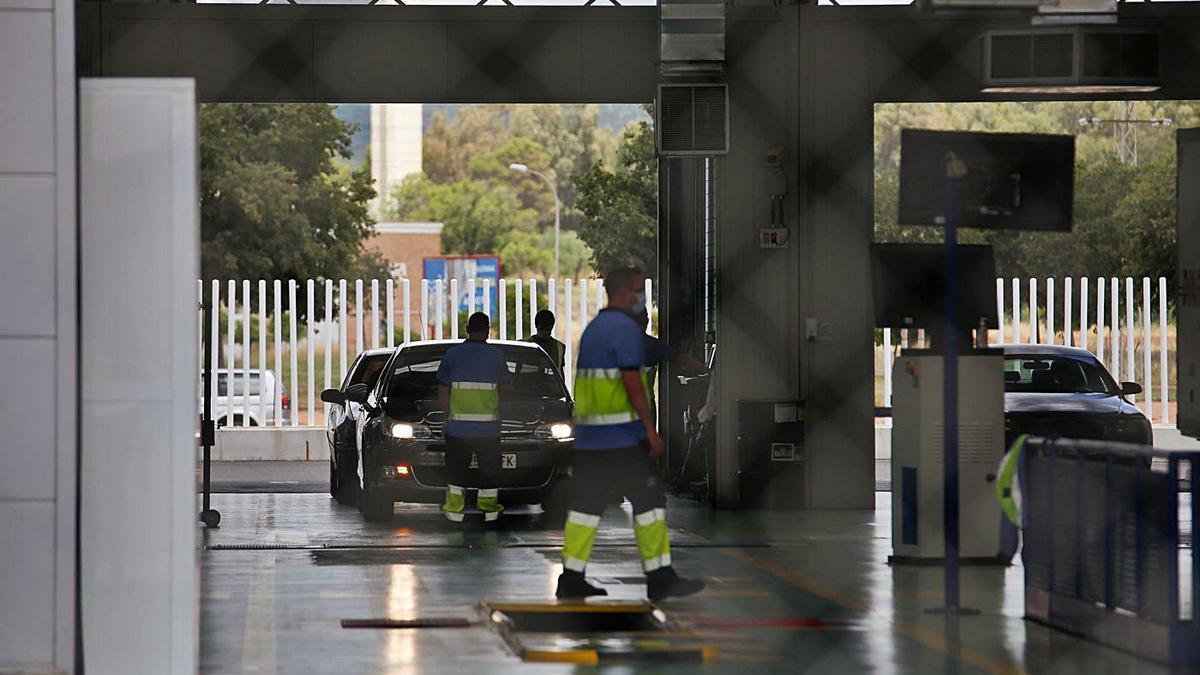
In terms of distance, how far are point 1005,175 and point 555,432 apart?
→ 14.9 feet

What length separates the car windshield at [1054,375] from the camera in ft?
41.0

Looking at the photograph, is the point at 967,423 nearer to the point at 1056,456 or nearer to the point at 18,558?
the point at 1056,456

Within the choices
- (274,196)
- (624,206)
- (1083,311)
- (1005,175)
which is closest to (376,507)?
(1005,175)

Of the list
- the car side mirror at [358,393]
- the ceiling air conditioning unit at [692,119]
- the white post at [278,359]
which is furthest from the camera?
the white post at [278,359]

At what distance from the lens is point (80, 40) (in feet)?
15.3

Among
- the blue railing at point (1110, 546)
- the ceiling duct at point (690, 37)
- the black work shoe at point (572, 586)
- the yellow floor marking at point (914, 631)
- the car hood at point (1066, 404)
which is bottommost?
the yellow floor marking at point (914, 631)

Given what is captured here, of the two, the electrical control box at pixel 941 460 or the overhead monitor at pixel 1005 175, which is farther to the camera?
the electrical control box at pixel 941 460

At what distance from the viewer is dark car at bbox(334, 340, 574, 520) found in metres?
10.7

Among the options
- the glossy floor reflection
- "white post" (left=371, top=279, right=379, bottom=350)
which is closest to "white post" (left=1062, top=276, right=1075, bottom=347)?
the glossy floor reflection

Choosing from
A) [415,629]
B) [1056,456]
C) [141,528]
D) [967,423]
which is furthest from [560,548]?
[141,528]

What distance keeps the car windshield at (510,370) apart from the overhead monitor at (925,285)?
336 cm

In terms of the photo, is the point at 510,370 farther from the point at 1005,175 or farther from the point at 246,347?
the point at 246,347

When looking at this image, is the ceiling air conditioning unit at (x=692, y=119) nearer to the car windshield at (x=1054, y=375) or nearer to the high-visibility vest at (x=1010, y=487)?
the car windshield at (x=1054, y=375)

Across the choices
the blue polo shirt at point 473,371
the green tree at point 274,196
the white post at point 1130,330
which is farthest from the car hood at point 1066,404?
the green tree at point 274,196
